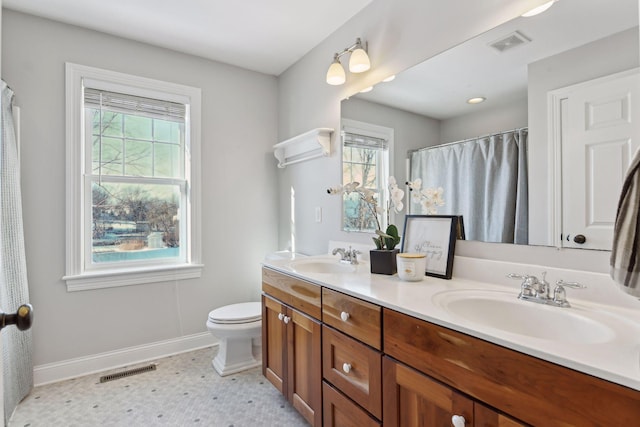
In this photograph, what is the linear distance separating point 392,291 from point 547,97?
38.0 inches

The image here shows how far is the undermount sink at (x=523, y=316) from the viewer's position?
0.97 m

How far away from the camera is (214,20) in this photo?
223cm

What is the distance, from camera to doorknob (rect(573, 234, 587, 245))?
117cm

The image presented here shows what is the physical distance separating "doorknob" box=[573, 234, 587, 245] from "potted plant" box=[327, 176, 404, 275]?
0.75 meters

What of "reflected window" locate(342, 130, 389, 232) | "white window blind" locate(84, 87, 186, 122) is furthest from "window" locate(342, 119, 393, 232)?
"white window blind" locate(84, 87, 186, 122)

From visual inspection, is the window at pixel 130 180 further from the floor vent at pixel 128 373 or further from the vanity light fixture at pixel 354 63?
the vanity light fixture at pixel 354 63

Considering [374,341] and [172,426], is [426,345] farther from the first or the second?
[172,426]

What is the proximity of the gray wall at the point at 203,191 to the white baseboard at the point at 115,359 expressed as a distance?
0.05 metres

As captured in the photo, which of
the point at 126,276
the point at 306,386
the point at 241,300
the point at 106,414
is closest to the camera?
the point at 306,386

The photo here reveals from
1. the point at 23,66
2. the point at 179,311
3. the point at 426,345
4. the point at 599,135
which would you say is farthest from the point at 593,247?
the point at 23,66

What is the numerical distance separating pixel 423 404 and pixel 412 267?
0.57m

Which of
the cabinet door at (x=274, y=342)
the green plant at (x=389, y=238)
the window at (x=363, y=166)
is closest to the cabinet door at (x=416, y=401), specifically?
the green plant at (x=389, y=238)

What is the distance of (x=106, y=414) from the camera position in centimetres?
186

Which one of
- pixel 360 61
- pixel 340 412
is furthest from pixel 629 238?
pixel 360 61
